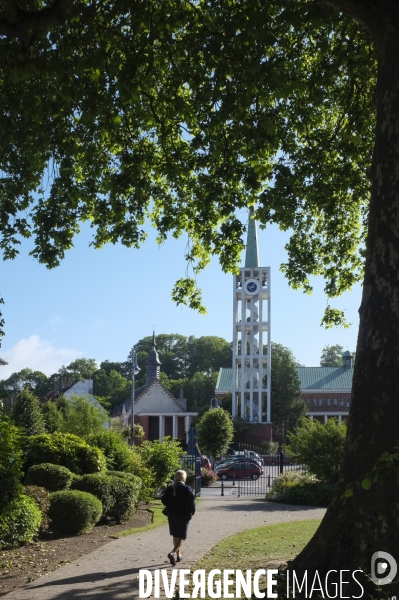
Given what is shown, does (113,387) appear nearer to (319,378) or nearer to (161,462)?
(319,378)

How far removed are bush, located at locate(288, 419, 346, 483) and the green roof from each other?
66.9 meters

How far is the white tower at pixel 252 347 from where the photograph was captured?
79500 mm

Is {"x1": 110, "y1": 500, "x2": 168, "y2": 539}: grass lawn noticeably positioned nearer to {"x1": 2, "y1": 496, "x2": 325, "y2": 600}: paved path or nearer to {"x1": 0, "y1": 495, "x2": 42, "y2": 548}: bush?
{"x1": 2, "y1": 496, "x2": 325, "y2": 600}: paved path

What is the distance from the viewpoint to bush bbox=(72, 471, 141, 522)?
60.4 ft

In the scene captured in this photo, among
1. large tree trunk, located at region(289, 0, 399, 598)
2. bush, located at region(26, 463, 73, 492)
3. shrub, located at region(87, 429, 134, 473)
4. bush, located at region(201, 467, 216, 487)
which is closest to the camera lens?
large tree trunk, located at region(289, 0, 399, 598)

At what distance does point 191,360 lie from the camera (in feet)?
394

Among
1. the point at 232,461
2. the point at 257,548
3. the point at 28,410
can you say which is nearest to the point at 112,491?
the point at 257,548

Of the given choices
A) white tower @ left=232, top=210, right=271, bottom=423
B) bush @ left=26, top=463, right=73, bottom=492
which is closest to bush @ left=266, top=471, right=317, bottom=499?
bush @ left=26, top=463, right=73, bottom=492

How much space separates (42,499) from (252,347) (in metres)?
64.6

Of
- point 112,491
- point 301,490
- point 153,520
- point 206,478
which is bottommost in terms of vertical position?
point 153,520

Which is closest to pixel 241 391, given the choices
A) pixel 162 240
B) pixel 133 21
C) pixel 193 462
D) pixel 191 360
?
pixel 191 360

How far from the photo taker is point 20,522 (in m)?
14.3

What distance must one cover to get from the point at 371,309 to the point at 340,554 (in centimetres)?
267

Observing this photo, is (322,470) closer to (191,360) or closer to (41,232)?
(41,232)
